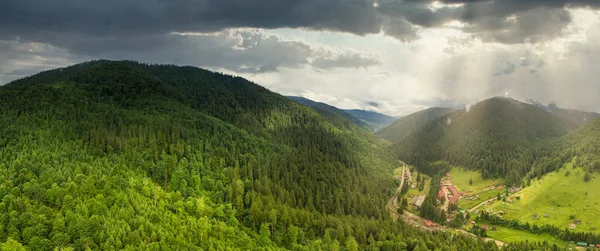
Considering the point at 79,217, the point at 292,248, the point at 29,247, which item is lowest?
the point at 292,248

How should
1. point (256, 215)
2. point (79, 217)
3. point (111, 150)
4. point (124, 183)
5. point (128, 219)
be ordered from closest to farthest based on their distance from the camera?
point (79, 217) < point (128, 219) < point (124, 183) < point (256, 215) < point (111, 150)

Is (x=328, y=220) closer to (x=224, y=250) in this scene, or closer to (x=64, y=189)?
(x=224, y=250)

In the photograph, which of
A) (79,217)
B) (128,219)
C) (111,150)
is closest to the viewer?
(79,217)

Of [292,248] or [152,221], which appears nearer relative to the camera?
[152,221]

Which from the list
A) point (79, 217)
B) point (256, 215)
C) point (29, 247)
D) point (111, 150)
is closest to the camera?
point (29, 247)

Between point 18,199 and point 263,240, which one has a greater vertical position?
point 18,199

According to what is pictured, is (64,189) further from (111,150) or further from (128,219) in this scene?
(111,150)

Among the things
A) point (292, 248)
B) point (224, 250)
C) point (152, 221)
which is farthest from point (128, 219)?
point (292, 248)

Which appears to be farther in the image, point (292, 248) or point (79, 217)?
point (292, 248)

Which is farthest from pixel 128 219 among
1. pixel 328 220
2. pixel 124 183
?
pixel 328 220
